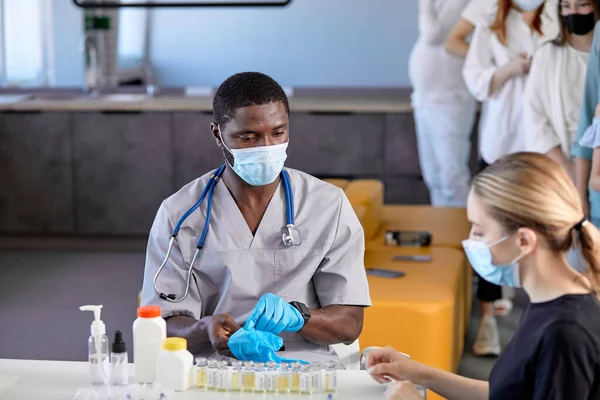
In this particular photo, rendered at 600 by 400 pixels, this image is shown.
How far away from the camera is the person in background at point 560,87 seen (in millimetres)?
3188

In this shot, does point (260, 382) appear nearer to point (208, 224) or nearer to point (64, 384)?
point (64, 384)

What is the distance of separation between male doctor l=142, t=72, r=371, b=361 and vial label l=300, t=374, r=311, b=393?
0.34 meters

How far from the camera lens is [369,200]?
3.83 meters

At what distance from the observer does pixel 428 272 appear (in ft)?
10.7

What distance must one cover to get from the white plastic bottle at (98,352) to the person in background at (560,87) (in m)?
1.94

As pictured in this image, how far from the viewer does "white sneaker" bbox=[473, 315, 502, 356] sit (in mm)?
3609

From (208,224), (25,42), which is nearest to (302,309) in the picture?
(208,224)

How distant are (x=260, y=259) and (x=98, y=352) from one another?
464 millimetres

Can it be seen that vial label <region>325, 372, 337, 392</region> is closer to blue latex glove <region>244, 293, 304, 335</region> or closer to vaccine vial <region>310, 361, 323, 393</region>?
vaccine vial <region>310, 361, 323, 393</region>

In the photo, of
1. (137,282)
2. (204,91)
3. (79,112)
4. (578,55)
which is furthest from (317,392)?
(204,91)

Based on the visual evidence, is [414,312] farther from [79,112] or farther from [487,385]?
[79,112]

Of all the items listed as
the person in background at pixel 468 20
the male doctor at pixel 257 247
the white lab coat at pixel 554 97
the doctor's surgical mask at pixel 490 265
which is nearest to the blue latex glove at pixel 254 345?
the male doctor at pixel 257 247

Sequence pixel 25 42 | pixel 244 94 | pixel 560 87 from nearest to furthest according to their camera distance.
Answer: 1. pixel 244 94
2. pixel 560 87
3. pixel 25 42

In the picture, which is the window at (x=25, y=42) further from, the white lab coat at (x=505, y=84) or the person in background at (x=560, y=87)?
the person in background at (x=560, y=87)
